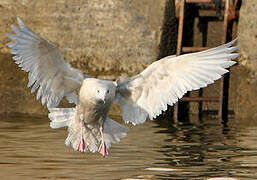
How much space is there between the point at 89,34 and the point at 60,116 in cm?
403

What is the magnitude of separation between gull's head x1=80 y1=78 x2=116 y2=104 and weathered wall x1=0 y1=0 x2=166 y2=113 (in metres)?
4.04

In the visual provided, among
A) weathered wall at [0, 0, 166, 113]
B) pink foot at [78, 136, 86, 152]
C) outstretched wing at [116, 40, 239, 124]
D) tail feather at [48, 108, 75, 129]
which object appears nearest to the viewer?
outstretched wing at [116, 40, 239, 124]

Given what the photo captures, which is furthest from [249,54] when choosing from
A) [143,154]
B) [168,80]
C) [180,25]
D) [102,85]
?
[102,85]

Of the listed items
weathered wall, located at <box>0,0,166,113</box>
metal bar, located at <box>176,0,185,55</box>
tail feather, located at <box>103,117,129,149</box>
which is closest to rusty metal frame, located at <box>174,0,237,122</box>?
metal bar, located at <box>176,0,185,55</box>

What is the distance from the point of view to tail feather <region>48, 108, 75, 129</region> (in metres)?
6.61

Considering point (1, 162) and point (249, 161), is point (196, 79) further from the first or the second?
point (1, 162)

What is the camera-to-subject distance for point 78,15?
10547 mm

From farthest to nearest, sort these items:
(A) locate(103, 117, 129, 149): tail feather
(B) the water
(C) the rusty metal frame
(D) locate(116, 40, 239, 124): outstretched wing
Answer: (C) the rusty metal frame, (A) locate(103, 117, 129, 149): tail feather, (D) locate(116, 40, 239, 124): outstretched wing, (B) the water

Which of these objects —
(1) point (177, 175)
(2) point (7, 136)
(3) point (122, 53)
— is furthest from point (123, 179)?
(3) point (122, 53)

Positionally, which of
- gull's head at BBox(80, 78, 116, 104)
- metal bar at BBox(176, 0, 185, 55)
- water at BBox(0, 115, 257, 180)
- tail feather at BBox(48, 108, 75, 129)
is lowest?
water at BBox(0, 115, 257, 180)

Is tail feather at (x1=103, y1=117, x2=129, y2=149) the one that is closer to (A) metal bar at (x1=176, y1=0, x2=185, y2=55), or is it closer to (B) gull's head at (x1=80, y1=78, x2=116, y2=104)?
(B) gull's head at (x1=80, y1=78, x2=116, y2=104)

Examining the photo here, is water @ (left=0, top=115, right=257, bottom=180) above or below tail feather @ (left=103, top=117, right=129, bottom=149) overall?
below

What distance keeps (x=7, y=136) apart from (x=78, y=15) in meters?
3.29

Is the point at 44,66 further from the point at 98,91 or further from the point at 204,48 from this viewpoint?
the point at 204,48
